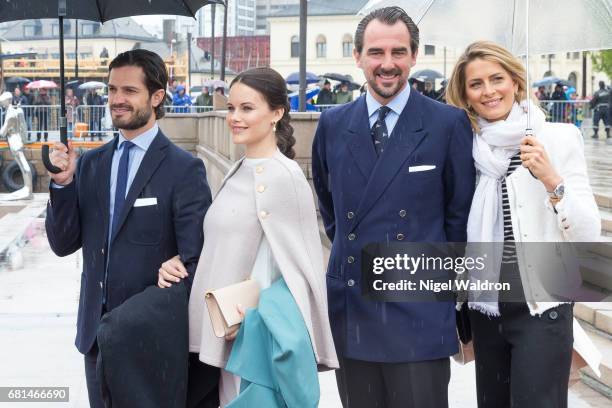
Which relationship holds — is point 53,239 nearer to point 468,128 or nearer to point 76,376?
point 468,128

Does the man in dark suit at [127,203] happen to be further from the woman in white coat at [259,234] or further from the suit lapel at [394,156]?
the suit lapel at [394,156]

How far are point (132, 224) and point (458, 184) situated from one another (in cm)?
129

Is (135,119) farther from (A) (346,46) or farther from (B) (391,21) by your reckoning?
(A) (346,46)

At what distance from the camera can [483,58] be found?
13.2 ft

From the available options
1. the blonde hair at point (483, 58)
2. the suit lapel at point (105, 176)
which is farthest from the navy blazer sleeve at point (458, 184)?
the suit lapel at point (105, 176)

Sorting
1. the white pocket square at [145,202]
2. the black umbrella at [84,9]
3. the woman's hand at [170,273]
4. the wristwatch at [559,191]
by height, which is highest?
the black umbrella at [84,9]

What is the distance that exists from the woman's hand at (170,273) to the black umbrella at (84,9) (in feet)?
3.38

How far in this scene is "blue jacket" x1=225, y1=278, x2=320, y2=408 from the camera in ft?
11.3

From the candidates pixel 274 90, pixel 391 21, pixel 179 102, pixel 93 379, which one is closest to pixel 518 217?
pixel 391 21

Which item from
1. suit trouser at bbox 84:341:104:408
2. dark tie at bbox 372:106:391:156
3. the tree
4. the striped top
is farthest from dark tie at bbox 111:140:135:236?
the tree

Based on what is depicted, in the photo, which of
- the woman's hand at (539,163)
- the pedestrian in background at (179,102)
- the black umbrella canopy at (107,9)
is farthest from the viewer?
the pedestrian in background at (179,102)

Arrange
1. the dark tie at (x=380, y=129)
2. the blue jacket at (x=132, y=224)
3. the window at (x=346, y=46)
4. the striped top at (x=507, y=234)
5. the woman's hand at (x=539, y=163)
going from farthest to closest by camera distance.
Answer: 1. the window at (x=346, y=46)
2. the dark tie at (x=380, y=129)
3. the striped top at (x=507, y=234)
4. the blue jacket at (x=132, y=224)
5. the woman's hand at (x=539, y=163)

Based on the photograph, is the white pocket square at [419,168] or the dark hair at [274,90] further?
the white pocket square at [419,168]

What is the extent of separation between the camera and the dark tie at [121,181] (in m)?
3.86
